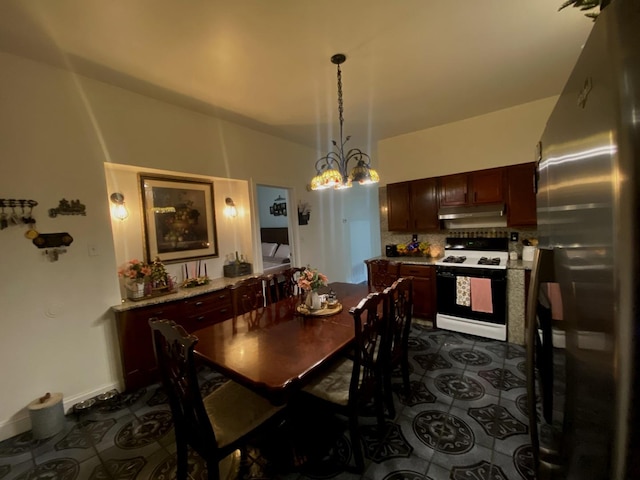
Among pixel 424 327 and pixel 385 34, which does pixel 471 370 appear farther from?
pixel 385 34

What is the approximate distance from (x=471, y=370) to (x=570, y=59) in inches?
114

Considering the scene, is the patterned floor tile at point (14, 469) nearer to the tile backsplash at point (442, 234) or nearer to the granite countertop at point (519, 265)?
the tile backsplash at point (442, 234)

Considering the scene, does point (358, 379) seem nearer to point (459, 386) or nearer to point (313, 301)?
point (313, 301)

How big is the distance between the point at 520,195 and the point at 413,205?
1277mm

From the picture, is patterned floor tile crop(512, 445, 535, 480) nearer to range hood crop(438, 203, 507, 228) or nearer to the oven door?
the oven door

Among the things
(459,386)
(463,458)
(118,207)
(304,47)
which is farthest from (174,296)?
(459,386)

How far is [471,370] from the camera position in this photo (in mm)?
2604

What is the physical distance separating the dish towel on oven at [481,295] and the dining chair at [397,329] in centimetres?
144

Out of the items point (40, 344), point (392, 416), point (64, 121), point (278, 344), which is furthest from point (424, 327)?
point (64, 121)

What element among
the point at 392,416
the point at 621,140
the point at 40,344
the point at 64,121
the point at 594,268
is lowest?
the point at 392,416

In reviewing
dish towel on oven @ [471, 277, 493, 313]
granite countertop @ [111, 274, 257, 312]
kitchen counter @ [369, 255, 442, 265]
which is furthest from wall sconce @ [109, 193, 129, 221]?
dish towel on oven @ [471, 277, 493, 313]

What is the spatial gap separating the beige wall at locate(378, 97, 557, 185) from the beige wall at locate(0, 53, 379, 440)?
277 cm

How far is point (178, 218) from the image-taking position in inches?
129

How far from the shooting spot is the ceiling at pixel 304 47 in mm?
1692
